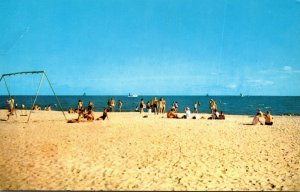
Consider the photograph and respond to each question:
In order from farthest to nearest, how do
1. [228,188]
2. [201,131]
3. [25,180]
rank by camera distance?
[201,131], [25,180], [228,188]

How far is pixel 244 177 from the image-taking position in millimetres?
8406

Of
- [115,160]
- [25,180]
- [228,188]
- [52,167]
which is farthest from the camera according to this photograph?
[115,160]

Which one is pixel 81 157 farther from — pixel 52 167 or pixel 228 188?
pixel 228 188

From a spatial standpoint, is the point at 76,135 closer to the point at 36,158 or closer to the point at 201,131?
the point at 36,158

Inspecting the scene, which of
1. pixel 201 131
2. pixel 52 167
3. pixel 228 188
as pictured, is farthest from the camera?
pixel 201 131

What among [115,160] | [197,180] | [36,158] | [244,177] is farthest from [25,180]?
[244,177]

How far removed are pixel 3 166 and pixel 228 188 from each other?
700cm

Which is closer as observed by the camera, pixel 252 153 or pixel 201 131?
pixel 252 153

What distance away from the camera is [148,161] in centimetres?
1002

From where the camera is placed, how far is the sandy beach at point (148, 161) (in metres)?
7.80

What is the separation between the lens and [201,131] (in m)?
16.7

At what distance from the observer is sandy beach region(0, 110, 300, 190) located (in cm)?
780

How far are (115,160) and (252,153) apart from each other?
5.40m

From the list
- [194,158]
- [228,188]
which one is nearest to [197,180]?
[228,188]
